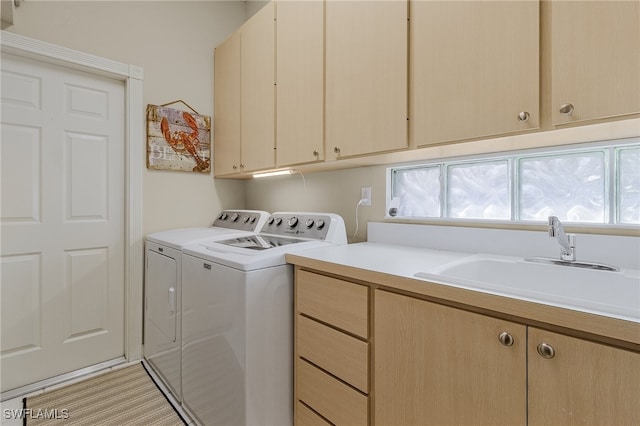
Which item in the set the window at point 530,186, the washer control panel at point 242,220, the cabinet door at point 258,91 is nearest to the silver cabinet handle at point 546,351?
the window at point 530,186

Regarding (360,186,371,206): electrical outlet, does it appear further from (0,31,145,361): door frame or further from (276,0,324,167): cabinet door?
(0,31,145,361): door frame

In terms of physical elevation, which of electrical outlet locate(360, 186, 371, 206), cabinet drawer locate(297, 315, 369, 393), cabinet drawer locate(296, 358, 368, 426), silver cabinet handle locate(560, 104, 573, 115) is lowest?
cabinet drawer locate(296, 358, 368, 426)

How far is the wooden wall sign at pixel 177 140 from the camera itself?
236 centimetres

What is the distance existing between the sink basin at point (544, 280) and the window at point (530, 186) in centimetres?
28

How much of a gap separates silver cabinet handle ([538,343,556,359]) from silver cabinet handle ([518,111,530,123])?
686 mm

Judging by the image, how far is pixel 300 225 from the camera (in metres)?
1.93

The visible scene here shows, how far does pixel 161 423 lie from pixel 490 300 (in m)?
1.79

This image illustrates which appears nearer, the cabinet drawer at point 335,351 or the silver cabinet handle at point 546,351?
the silver cabinet handle at point 546,351

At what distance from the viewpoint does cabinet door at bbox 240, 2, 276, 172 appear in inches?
78.7

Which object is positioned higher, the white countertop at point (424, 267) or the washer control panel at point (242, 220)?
the washer control panel at point (242, 220)

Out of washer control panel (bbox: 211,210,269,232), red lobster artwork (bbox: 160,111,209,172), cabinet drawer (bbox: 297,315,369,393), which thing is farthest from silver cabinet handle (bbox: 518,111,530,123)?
red lobster artwork (bbox: 160,111,209,172)

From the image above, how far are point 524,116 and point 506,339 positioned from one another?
0.70 meters

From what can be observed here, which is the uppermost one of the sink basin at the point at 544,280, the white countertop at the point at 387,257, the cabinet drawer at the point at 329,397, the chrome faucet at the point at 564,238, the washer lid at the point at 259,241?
the chrome faucet at the point at 564,238

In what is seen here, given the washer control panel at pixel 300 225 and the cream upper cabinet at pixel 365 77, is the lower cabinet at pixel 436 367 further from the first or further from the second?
the cream upper cabinet at pixel 365 77
